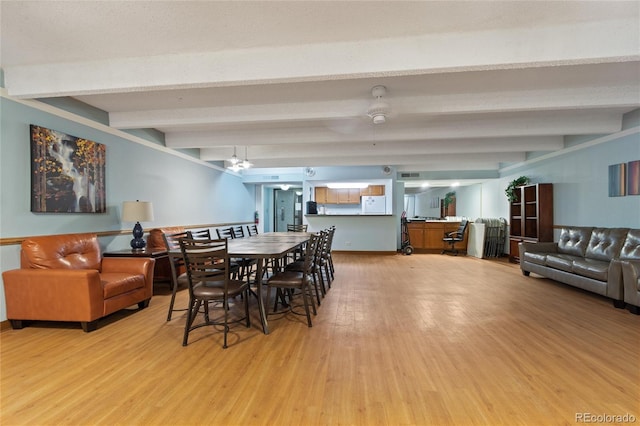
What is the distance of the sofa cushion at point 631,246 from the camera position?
3.84m

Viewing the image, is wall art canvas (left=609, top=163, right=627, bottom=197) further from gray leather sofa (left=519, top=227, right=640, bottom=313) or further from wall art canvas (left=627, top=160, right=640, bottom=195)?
gray leather sofa (left=519, top=227, right=640, bottom=313)

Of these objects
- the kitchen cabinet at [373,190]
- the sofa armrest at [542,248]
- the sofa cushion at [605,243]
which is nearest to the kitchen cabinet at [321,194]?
the kitchen cabinet at [373,190]

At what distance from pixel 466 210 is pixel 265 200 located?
7.13 meters

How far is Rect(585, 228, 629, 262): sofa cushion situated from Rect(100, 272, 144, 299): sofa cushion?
6243 millimetres

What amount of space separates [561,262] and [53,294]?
6425mm

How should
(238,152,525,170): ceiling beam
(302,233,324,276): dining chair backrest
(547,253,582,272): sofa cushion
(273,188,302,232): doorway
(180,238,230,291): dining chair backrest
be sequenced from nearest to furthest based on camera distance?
1. (180,238,230,291): dining chair backrest
2. (302,233,324,276): dining chair backrest
3. (547,253,582,272): sofa cushion
4. (238,152,525,170): ceiling beam
5. (273,188,302,232): doorway

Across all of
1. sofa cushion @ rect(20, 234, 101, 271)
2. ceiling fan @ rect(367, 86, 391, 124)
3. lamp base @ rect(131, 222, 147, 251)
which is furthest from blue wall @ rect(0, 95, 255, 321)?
ceiling fan @ rect(367, 86, 391, 124)

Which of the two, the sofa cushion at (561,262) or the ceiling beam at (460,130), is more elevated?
the ceiling beam at (460,130)

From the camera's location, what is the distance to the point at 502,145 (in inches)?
230

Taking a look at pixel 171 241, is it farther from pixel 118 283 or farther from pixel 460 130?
pixel 460 130

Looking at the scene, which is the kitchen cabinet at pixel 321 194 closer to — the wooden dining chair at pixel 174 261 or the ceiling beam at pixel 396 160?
the ceiling beam at pixel 396 160

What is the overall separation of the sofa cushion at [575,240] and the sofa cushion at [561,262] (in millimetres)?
242

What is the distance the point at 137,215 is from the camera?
13.5 feet

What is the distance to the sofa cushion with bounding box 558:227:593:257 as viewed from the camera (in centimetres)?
472
